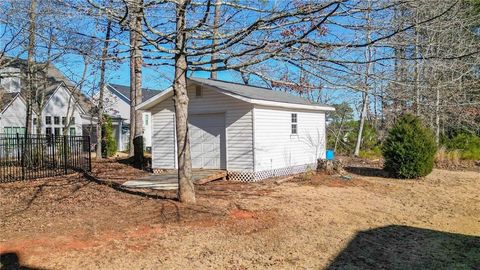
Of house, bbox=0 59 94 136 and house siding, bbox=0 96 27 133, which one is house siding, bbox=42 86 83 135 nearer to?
house, bbox=0 59 94 136

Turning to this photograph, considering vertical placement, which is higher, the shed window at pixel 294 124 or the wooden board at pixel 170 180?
the shed window at pixel 294 124

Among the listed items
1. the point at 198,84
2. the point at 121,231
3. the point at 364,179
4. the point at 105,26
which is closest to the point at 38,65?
the point at 198,84

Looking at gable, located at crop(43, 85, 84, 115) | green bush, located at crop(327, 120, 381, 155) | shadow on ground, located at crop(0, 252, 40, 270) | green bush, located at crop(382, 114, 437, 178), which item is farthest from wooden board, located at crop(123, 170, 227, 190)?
gable, located at crop(43, 85, 84, 115)

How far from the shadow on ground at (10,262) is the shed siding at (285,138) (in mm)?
8114

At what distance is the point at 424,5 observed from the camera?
6527 millimetres

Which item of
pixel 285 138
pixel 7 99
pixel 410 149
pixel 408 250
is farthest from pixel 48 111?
pixel 408 250

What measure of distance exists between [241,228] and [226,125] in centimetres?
660

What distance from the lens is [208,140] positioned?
44.3 ft

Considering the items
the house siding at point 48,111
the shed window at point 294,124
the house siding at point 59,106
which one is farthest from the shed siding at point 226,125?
the house siding at point 59,106

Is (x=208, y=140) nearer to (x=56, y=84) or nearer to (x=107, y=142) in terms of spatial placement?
(x=107, y=142)

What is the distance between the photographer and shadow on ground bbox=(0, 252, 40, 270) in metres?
4.75

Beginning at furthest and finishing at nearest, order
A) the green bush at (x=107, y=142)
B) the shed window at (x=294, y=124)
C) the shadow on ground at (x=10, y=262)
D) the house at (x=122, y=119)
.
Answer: the house at (x=122, y=119)
the green bush at (x=107, y=142)
the shed window at (x=294, y=124)
the shadow on ground at (x=10, y=262)

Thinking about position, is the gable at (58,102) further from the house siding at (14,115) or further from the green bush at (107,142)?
the green bush at (107,142)

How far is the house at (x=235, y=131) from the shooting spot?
1252 cm
